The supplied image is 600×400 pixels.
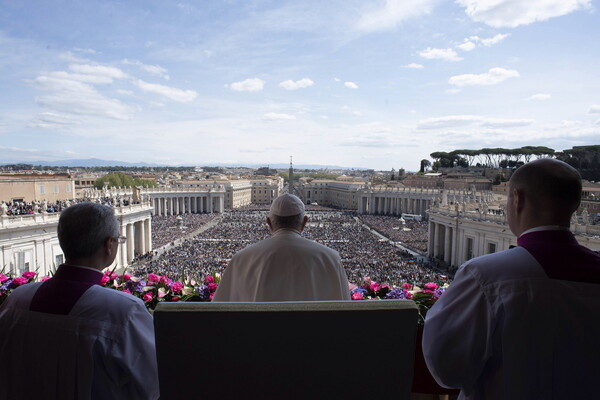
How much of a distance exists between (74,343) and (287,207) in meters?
2.01

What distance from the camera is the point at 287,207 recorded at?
3.74 m

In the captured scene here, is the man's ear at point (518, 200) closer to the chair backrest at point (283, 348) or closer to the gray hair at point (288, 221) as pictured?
the chair backrest at point (283, 348)

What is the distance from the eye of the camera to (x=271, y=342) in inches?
79.4

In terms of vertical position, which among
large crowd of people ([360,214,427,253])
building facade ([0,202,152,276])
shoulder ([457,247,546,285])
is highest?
shoulder ([457,247,546,285])

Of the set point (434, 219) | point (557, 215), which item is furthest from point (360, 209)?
point (557, 215)

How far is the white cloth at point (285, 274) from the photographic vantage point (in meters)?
3.35

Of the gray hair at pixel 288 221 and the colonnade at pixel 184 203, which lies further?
the colonnade at pixel 184 203

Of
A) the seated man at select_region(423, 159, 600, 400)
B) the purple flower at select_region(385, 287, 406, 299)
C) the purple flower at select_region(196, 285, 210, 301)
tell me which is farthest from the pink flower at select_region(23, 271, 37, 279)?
the seated man at select_region(423, 159, 600, 400)

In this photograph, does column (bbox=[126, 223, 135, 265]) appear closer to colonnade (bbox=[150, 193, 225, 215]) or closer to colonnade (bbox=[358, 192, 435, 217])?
colonnade (bbox=[150, 193, 225, 215])

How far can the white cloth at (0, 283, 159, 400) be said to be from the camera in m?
2.24

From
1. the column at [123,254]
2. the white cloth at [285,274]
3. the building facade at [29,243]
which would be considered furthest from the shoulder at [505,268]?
the column at [123,254]

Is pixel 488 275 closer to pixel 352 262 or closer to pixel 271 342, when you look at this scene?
pixel 271 342

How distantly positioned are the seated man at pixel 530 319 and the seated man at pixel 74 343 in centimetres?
162

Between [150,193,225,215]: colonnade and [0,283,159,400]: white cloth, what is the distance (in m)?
64.3
